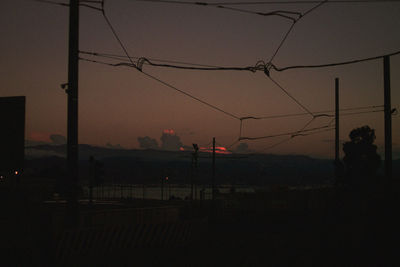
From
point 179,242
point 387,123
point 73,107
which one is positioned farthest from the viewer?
point 179,242

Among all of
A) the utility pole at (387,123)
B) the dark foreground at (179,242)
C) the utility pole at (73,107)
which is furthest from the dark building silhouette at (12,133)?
the utility pole at (387,123)

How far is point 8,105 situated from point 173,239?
2083cm

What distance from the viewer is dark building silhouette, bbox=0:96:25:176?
109 feet

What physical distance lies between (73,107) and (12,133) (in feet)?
75.8

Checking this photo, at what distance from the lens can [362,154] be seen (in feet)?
213

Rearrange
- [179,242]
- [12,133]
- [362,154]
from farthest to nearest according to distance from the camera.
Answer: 1. [362,154]
2. [12,133]
3. [179,242]

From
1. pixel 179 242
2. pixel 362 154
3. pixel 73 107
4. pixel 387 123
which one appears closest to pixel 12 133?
pixel 179 242

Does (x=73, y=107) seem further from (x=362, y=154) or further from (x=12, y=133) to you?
(x=362, y=154)

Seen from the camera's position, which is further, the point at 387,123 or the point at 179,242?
the point at 179,242

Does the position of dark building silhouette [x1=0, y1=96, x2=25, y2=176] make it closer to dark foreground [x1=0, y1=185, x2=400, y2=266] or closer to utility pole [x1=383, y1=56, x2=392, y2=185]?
dark foreground [x1=0, y1=185, x2=400, y2=266]

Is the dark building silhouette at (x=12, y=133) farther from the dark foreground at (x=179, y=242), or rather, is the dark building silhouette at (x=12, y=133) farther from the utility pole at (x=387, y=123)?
the utility pole at (x=387, y=123)

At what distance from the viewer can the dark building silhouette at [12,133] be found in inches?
1305

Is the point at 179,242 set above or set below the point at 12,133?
below

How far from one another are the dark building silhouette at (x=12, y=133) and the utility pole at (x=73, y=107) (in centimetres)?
2225
